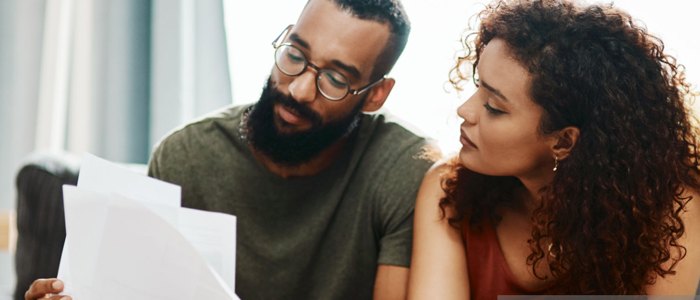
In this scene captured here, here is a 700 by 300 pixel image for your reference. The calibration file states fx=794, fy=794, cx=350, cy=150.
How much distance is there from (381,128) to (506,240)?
35 cm

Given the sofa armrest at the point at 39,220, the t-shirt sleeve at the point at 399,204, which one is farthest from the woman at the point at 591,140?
the sofa armrest at the point at 39,220

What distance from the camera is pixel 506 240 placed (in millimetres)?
1322

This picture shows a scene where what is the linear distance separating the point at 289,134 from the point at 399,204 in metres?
0.23

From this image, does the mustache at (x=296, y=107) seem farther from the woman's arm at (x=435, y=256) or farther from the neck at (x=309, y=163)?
the woman's arm at (x=435, y=256)

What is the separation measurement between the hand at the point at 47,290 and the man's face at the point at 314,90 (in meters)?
0.51

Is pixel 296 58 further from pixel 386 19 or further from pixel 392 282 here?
pixel 392 282

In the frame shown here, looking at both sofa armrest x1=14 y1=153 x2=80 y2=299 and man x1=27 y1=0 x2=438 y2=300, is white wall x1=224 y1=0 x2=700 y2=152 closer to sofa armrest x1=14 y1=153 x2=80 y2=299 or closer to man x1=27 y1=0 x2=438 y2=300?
man x1=27 y1=0 x2=438 y2=300

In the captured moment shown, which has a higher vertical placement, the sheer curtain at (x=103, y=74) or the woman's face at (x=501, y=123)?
the woman's face at (x=501, y=123)

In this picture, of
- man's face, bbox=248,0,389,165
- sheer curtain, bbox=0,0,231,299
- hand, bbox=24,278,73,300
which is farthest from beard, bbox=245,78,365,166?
sheer curtain, bbox=0,0,231,299

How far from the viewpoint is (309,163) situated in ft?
4.94

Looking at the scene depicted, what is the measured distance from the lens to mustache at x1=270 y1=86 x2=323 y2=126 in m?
1.40

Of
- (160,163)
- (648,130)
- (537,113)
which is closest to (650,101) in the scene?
(648,130)

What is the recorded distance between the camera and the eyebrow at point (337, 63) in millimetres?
1383

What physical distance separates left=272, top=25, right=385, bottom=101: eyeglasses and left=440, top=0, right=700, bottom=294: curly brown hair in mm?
325
